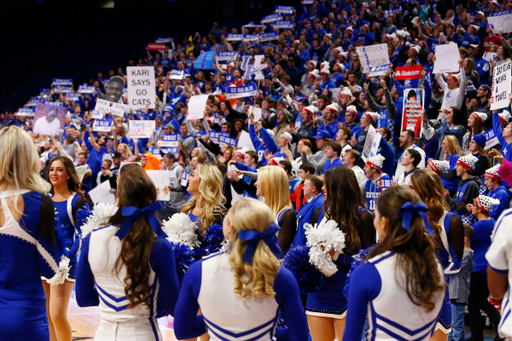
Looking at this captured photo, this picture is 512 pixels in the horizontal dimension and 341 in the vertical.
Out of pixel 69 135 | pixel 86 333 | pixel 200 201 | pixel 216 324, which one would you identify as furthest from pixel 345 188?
pixel 69 135

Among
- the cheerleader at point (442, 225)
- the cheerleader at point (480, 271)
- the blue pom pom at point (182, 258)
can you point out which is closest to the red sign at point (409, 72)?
the cheerleader at point (480, 271)

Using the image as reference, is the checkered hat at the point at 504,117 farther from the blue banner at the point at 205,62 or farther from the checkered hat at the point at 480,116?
the blue banner at the point at 205,62

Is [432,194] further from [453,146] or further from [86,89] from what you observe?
[86,89]

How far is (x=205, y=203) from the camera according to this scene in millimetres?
4441

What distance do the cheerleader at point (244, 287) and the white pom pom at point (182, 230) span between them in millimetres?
1696

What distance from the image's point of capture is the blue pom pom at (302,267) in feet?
12.1

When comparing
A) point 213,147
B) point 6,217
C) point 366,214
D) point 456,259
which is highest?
point 6,217

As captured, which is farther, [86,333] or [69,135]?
[69,135]

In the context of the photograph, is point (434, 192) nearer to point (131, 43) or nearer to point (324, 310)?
point (324, 310)

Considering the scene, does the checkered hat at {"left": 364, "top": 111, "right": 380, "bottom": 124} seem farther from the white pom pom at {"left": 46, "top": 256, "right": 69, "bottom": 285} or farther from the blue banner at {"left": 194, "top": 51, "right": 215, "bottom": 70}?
the blue banner at {"left": 194, "top": 51, "right": 215, "bottom": 70}

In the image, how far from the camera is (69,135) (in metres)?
14.2

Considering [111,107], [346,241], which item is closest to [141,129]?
[111,107]

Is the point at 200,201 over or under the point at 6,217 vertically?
under

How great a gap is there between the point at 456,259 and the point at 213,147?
7.26 meters
